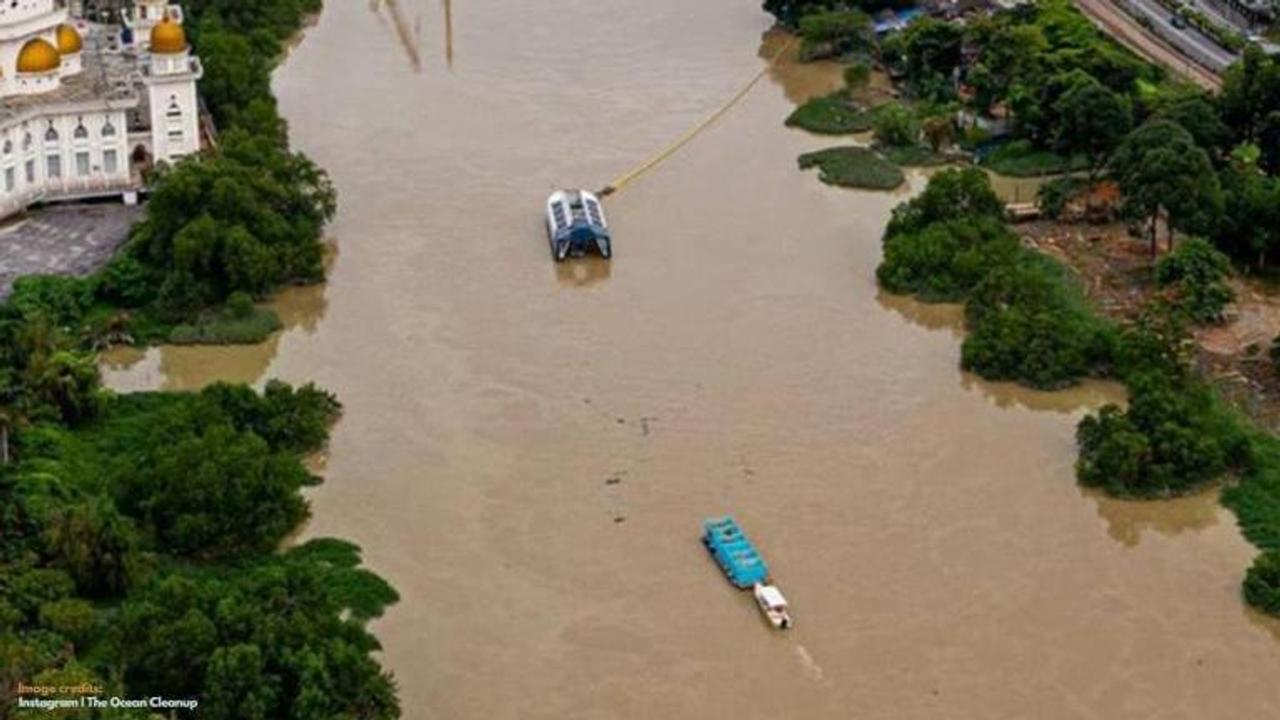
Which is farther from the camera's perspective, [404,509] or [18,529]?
[404,509]

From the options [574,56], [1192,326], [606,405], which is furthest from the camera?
[574,56]

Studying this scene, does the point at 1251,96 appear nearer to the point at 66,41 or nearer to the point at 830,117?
the point at 830,117

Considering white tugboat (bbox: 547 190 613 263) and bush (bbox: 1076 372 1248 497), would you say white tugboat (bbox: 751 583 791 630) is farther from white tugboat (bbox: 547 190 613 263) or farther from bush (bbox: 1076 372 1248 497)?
white tugboat (bbox: 547 190 613 263)

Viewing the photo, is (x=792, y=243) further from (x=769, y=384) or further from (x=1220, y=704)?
(x=1220, y=704)

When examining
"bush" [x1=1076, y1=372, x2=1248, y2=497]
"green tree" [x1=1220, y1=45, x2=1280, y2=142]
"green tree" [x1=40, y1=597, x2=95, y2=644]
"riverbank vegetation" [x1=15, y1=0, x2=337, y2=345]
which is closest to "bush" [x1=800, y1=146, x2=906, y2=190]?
"green tree" [x1=1220, y1=45, x2=1280, y2=142]

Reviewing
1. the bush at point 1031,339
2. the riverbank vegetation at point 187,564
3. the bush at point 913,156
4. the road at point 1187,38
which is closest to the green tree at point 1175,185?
the bush at point 1031,339

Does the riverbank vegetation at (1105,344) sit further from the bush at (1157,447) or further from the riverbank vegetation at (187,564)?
the riverbank vegetation at (187,564)

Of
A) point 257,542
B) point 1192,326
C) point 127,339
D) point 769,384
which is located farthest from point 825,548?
point 127,339
